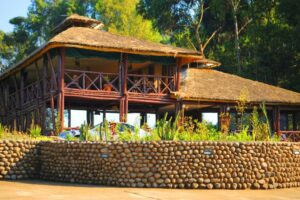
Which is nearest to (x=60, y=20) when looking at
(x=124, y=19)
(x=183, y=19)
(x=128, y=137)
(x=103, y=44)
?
(x=124, y=19)

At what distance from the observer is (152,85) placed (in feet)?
77.9

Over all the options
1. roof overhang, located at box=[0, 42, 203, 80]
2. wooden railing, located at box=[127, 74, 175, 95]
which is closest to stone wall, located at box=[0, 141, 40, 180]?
roof overhang, located at box=[0, 42, 203, 80]

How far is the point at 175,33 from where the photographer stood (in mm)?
44156

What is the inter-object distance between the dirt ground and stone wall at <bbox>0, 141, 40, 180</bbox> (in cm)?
84

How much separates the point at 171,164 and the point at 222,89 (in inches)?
498

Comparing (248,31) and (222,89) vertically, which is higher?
(248,31)

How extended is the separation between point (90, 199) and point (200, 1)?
32.8m

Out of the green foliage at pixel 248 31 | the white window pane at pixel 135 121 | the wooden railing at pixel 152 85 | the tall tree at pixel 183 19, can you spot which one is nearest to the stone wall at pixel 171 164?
the white window pane at pixel 135 121

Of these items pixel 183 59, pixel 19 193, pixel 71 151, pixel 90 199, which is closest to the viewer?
pixel 90 199

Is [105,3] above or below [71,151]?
above

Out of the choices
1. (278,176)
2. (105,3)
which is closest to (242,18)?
(105,3)

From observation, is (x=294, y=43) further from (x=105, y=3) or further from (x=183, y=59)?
(x=105, y=3)

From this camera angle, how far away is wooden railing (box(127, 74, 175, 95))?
22.9 m

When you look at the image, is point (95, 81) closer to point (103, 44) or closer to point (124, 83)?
point (124, 83)
